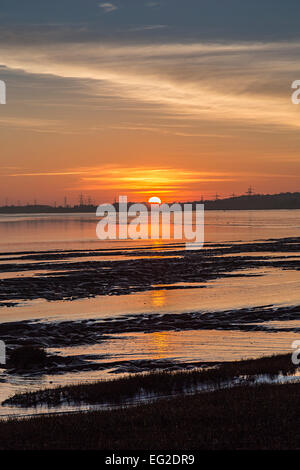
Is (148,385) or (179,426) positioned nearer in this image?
(179,426)

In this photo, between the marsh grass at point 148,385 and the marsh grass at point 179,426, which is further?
the marsh grass at point 148,385

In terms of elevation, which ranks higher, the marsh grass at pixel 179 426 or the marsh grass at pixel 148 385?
the marsh grass at pixel 179 426

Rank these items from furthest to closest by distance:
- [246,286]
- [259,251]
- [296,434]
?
[259,251] → [246,286] → [296,434]

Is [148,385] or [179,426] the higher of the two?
[179,426]

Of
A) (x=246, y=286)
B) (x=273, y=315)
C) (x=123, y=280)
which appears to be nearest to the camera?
(x=273, y=315)

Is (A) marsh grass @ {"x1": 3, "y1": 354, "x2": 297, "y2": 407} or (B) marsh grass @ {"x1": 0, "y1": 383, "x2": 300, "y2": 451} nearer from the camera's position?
(B) marsh grass @ {"x1": 0, "y1": 383, "x2": 300, "y2": 451}

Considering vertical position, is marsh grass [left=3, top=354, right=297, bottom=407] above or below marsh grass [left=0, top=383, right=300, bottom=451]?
below

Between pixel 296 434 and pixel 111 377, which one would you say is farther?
pixel 111 377

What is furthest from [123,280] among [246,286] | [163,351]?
[163,351]

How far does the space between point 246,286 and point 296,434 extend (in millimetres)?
34931

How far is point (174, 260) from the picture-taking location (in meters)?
Answer: 70.0

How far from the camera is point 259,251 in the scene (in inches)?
3246
